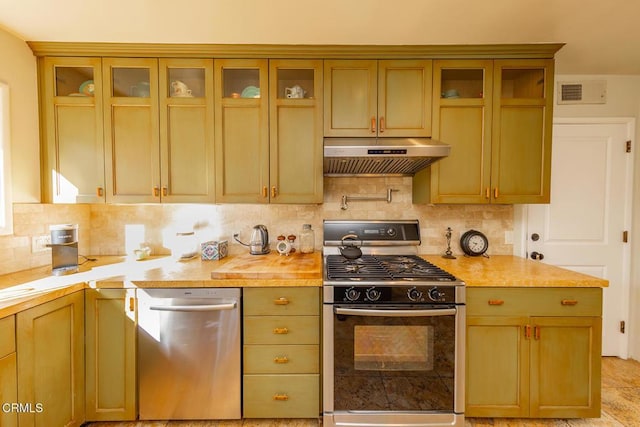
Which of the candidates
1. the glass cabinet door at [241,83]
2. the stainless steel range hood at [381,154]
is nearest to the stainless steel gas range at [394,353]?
the stainless steel range hood at [381,154]

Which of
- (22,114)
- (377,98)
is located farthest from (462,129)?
(22,114)

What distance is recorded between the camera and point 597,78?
2.45 m

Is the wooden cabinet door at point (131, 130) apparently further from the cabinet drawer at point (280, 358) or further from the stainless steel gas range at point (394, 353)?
the stainless steel gas range at point (394, 353)

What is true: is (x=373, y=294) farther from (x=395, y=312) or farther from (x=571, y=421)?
(x=571, y=421)

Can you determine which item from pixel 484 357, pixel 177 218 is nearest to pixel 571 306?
pixel 484 357

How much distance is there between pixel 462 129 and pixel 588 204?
1407 millimetres

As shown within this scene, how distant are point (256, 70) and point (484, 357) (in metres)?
2.36

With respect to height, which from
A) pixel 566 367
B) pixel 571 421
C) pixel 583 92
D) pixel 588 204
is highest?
pixel 583 92

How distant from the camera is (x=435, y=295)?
5.41 feet

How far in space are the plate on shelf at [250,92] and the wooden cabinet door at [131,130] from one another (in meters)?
0.60

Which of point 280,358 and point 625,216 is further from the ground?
point 625,216

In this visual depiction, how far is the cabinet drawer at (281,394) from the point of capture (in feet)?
5.74

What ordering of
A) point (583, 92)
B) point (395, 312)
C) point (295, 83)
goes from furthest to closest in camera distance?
point (583, 92)
point (295, 83)
point (395, 312)

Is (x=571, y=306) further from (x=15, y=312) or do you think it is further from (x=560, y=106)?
(x=15, y=312)
